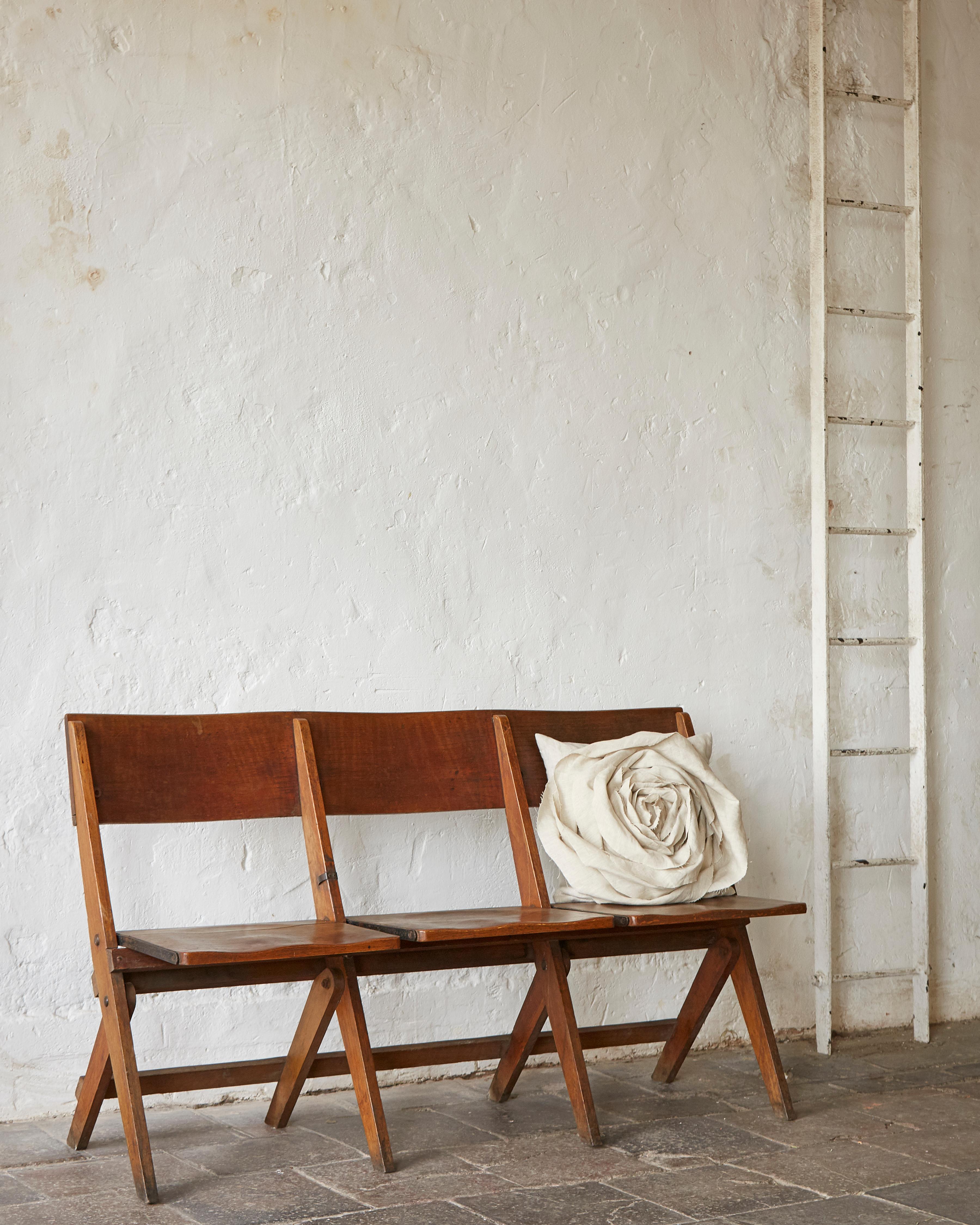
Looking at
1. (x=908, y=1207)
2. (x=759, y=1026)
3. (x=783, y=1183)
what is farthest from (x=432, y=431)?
(x=908, y=1207)

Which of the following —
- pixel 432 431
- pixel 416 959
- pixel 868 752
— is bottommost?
pixel 416 959

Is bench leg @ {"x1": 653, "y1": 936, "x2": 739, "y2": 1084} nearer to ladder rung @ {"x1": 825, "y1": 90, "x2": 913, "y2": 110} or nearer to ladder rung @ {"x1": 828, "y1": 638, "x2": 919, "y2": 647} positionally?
ladder rung @ {"x1": 828, "y1": 638, "x2": 919, "y2": 647}

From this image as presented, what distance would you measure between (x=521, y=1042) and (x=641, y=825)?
63cm

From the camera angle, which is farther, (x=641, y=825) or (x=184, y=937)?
(x=641, y=825)

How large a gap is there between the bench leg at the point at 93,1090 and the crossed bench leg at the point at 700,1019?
37.4 inches

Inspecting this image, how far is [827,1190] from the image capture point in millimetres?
2625

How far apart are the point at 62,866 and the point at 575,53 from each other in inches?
105

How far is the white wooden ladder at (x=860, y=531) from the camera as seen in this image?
397cm

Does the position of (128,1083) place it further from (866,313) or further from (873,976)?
(866,313)

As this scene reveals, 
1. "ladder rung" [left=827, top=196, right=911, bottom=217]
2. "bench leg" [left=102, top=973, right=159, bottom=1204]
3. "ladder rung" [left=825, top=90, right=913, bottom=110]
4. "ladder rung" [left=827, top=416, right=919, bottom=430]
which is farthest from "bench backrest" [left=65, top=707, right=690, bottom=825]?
"ladder rung" [left=825, top=90, right=913, bottom=110]

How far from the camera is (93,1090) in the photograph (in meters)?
2.82

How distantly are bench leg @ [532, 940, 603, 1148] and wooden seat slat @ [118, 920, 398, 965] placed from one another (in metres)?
0.48

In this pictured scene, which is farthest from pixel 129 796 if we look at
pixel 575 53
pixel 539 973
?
pixel 575 53

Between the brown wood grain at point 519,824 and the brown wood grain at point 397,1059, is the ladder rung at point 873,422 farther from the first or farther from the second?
the brown wood grain at point 397,1059
